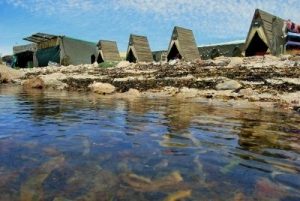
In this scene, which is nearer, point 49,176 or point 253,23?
point 49,176

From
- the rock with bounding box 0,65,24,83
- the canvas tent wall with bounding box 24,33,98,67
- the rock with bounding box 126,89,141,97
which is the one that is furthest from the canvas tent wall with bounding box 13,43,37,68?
the rock with bounding box 126,89,141,97

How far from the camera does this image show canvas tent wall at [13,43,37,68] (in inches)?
1713

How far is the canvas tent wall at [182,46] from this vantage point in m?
30.2

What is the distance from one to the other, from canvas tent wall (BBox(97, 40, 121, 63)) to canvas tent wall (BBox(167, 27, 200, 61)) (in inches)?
298

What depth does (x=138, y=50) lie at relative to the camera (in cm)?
3366

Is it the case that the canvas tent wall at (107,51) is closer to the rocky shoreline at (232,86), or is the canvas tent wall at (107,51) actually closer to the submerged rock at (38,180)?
the rocky shoreline at (232,86)

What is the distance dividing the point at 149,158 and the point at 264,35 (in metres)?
22.1

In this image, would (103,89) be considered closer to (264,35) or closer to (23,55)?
(264,35)

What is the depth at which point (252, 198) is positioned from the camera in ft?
9.83

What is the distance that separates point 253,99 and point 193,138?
17.6ft

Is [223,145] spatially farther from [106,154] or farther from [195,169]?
[106,154]

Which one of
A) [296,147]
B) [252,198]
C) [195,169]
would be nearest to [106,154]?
[195,169]

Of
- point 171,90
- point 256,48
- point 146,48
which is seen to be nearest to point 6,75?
point 171,90

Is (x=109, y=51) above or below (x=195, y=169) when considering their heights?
above
